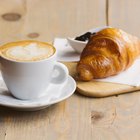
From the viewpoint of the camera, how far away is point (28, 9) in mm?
1635

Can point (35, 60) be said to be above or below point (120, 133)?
above

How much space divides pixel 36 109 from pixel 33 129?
0.07 meters

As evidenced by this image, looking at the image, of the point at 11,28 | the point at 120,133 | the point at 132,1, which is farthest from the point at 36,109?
the point at 132,1

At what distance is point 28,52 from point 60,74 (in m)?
0.11

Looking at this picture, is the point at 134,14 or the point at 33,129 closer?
the point at 33,129

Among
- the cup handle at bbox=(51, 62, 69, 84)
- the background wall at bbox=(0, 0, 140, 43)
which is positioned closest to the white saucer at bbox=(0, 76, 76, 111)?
the cup handle at bbox=(51, 62, 69, 84)

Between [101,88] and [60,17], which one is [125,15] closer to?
[60,17]

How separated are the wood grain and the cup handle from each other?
1.30 ft

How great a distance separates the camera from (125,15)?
5.20 feet

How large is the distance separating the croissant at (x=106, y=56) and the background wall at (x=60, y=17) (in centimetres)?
27

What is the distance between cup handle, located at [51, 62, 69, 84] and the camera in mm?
1090

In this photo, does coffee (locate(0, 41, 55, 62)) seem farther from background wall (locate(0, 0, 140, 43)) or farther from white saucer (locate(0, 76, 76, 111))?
background wall (locate(0, 0, 140, 43))

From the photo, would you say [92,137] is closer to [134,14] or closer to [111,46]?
[111,46]

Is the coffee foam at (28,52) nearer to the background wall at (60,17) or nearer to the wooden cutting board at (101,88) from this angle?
the wooden cutting board at (101,88)
